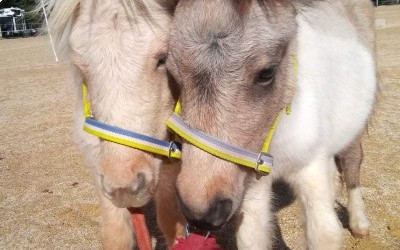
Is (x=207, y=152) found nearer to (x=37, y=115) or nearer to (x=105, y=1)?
(x=105, y=1)

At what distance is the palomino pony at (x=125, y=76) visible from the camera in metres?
1.63

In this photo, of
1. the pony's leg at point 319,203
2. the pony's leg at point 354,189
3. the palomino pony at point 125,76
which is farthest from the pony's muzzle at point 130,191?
the pony's leg at point 354,189

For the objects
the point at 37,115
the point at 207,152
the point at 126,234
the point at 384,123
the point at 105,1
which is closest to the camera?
the point at 207,152

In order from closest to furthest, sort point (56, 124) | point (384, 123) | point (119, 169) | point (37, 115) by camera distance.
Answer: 1. point (119, 169)
2. point (384, 123)
3. point (56, 124)
4. point (37, 115)

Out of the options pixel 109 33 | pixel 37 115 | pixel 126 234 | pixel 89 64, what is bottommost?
pixel 37 115

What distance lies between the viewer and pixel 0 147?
5.34 metres

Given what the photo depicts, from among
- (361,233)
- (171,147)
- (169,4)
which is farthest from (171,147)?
(361,233)

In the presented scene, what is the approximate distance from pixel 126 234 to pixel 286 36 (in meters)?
1.39

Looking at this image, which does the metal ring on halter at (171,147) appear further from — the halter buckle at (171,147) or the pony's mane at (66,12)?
the pony's mane at (66,12)

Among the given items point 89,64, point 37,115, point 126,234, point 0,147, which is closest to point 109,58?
point 89,64

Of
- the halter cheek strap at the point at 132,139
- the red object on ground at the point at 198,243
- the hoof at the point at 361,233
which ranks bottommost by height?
the hoof at the point at 361,233

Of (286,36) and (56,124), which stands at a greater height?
(286,36)

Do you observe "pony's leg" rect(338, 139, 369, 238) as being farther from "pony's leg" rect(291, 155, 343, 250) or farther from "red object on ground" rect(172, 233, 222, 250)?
"red object on ground" rect(172, 233, 222, 250)

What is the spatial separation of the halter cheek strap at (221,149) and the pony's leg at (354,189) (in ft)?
5.48
